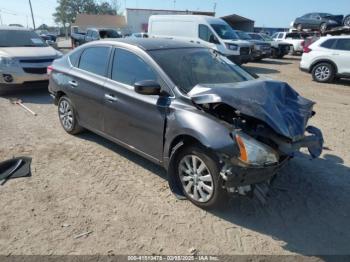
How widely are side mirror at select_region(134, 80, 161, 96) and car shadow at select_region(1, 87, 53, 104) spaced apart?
515 cm

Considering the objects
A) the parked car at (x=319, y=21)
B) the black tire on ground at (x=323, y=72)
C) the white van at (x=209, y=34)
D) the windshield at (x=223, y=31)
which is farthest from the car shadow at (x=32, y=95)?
the parked car at (x=319, y=21)

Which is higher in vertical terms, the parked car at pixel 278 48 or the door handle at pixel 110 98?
the door handle at pixel 110 98

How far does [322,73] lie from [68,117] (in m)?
10.3

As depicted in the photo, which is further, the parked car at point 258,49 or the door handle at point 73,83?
the parked car at point 258,49

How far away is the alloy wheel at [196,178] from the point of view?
338cm

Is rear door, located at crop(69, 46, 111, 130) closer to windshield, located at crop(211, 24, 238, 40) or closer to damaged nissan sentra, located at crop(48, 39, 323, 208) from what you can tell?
damaged nissan sentra, located at crop(48, 39, 323, 208)

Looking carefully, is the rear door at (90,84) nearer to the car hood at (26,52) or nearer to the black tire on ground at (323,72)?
the car hood at (26,52)

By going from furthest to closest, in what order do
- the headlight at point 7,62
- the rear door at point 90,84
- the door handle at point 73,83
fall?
the headlight at point 7,62 < the door handle at point 73,83 < the rear door at point 90,84

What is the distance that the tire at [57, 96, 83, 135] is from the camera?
17.4ft

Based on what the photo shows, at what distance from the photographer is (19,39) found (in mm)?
9375

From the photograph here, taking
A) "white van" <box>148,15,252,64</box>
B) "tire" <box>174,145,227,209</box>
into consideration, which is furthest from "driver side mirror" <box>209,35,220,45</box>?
"tire" <box>174,145,227,209</box>

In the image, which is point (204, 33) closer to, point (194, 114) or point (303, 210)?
point (194, 114)

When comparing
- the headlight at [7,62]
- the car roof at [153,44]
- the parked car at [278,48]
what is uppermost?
the car roof at [153,44]

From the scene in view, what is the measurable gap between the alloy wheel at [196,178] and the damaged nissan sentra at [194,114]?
0.4 inches
